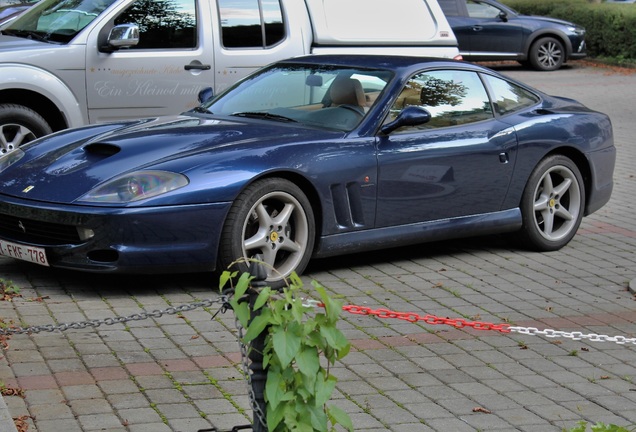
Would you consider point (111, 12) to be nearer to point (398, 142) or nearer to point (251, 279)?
point (398, 142)

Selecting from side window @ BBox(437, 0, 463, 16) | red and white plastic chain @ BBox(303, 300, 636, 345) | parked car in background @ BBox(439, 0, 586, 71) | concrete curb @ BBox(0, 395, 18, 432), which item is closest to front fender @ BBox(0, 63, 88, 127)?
red and white plastic chain @ BBox(303, 300, 636, 345)

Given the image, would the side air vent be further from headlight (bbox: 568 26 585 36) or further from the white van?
headlight (bbox: 568 26 585 36)

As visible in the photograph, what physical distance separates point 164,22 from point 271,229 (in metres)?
4.04

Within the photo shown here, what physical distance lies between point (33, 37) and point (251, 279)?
725 cm

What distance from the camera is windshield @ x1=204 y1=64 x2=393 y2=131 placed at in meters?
8.02

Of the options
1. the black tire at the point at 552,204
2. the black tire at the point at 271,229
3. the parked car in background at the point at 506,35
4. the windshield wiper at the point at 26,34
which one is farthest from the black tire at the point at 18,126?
the parked car in background at the point at 506,35

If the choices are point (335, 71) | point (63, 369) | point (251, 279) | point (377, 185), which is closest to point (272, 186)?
point (377, 185)

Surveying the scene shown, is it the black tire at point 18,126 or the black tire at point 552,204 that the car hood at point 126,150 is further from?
the black tire at point 18,126

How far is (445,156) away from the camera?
8.09 meters

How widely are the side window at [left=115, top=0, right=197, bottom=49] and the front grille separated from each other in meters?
3.64

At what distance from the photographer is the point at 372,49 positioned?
11422 mm

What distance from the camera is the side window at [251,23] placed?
1088cm

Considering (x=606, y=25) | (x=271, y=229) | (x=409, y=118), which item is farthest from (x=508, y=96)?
(x=606, y=25)

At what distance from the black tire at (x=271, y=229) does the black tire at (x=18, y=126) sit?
359 cm
